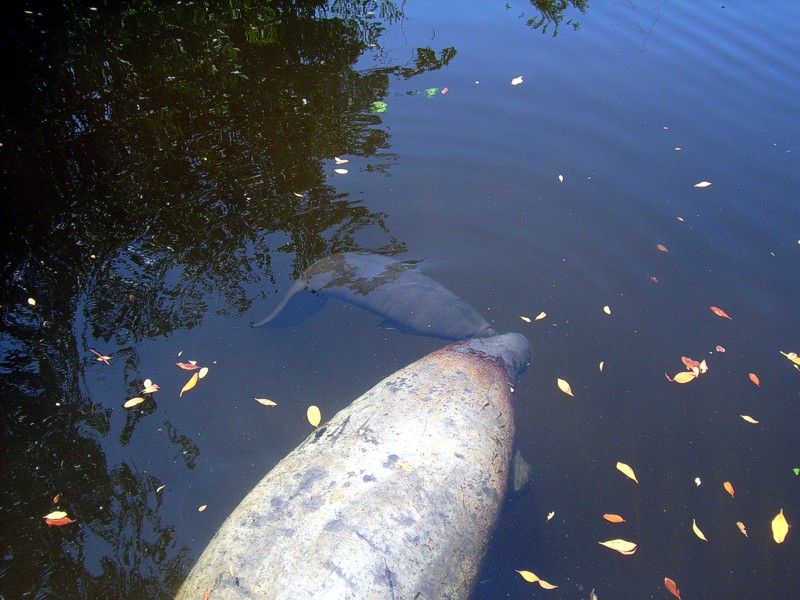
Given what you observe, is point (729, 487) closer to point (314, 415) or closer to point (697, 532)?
point (697, 532)

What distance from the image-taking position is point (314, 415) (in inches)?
176

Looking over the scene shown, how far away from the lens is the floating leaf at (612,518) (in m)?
3.95

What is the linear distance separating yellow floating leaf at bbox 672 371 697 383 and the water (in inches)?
2.7

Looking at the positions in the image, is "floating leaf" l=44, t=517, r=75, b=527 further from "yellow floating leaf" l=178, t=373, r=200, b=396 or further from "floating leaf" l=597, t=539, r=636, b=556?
"floating leaf" l=597, t=539, r=636, b=556

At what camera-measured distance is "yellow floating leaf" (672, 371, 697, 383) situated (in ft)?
15.7

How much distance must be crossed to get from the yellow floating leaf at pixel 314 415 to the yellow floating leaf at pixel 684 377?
3.16 metres

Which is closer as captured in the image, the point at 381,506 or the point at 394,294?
the point at 381,506

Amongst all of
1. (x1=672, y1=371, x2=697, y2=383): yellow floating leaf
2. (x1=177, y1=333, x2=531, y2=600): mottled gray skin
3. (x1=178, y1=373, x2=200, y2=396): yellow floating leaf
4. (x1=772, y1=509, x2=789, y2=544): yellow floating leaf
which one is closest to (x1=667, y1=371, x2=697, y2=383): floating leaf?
(x1=672, y1=371, x2=697, y2=383): yellow floating leaf

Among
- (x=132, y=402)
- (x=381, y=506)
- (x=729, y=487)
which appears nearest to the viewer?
(x=381, y=506)

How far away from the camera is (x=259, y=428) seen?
440 cm

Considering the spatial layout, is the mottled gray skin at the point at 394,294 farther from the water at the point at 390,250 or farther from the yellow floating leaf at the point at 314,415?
the yellow floating leaf at the point at 314,415

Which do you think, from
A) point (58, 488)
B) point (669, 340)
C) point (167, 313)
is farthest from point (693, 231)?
point (58, 488)

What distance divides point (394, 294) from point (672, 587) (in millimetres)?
3157

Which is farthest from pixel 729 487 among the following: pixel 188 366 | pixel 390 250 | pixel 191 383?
pixel 188 366
